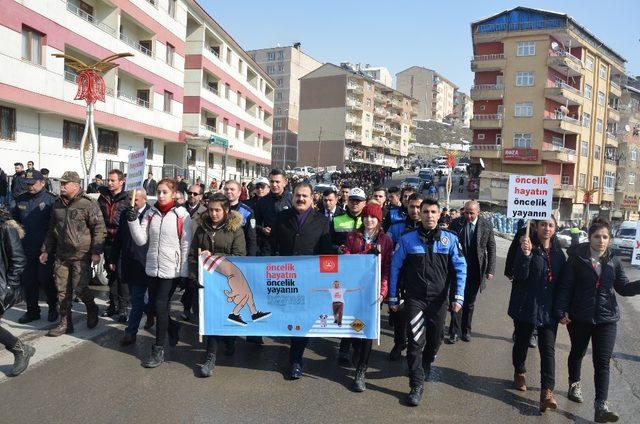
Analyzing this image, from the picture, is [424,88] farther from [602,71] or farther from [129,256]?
[129,256]

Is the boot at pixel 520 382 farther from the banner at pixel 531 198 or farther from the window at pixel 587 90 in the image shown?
the window at pixel 587 90

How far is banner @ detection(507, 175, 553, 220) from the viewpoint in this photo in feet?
20.2

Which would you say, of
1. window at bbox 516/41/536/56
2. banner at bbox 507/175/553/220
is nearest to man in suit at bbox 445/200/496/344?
banner at bbox 507/175/553/220

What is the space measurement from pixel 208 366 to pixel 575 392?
146 inches

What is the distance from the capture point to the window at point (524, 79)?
56188mm

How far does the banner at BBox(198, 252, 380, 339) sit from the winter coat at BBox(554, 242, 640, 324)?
185 centimetres

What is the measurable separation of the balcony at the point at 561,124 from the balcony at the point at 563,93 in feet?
5.98

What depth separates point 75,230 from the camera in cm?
663

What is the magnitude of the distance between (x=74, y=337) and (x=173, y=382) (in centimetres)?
209

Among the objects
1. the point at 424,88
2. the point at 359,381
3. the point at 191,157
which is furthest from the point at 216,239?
the point at 424,88

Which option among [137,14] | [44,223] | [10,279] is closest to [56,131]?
[137,14]

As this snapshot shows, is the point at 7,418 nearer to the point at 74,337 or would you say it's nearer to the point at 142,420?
the point at 142,420

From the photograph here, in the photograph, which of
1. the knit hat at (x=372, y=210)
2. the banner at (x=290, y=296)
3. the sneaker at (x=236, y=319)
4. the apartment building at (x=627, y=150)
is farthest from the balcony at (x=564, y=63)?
the sneaker at (x=236, y=319)

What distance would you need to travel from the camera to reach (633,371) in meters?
6.47
